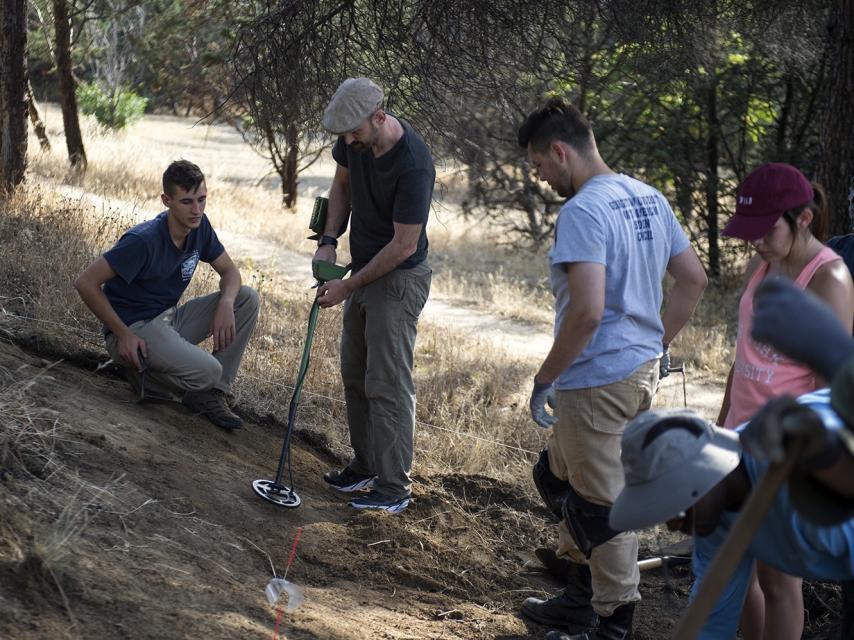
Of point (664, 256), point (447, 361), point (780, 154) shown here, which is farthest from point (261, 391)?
point (780, 154)

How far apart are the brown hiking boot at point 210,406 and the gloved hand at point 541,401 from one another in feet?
6.87

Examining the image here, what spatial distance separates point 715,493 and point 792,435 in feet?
1.86

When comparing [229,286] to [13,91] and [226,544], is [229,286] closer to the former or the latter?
[226,544]

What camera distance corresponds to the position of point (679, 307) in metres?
3.98

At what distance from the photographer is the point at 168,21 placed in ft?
56.7

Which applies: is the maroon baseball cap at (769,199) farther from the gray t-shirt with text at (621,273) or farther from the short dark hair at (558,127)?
the short dark hair at (558,127)

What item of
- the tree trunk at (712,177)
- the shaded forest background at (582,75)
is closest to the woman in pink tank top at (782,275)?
the shaded forest background at (582,75)

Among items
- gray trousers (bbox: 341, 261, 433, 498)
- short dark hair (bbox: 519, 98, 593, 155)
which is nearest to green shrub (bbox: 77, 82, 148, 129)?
gray trousers (bbox: 341, 261, 433, 498)

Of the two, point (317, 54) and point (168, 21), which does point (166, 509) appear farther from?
point (168, 21)

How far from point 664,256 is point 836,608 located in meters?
1.81

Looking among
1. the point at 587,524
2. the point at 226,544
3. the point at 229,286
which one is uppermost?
the point at 229,286

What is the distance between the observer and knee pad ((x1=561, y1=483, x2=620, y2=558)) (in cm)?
370

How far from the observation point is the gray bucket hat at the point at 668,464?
2.24m

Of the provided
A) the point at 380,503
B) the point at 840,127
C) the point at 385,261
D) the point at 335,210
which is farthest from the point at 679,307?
the point at 840,127
